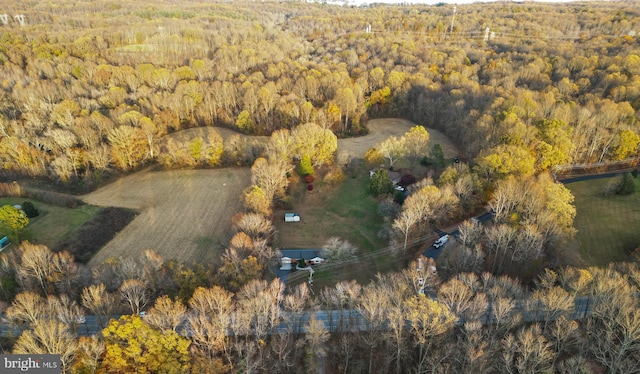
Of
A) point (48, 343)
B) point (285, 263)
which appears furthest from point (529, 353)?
point (48, 343)

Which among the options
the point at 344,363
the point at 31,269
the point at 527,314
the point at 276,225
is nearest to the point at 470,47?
the point at 276,225

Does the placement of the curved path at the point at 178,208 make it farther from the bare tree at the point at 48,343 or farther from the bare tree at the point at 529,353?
the bare tree at the point at 529,353

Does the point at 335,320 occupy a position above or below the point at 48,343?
below

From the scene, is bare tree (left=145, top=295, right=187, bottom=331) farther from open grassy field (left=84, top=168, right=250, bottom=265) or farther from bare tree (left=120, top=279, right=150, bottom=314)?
open grassy field (left=84, top=168, right=250, bottom=265)

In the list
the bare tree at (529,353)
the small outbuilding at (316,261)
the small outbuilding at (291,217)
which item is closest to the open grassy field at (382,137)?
the small outbuilding at (291,217)

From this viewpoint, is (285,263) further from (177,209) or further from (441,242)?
(177,209)

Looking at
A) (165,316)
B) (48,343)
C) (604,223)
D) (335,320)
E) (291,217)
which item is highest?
(48,343)
